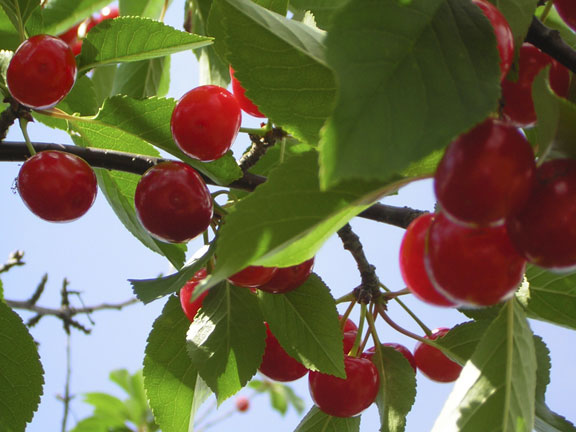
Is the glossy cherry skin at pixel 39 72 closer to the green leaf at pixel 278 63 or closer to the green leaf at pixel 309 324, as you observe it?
the green leaf at pixel 278 63

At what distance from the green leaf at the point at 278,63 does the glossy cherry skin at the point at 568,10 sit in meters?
Answer: 0.46

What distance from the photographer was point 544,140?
1015mm

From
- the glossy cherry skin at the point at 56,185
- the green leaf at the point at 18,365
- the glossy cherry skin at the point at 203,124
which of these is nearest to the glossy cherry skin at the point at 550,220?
the glossy cherry skin at the point at 203,124

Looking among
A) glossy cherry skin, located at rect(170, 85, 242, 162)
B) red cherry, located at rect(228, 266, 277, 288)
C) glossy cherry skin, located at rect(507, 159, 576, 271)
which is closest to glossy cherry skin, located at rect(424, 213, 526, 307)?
glossy cherry skin, located at rect(507, 159, 576, 271)

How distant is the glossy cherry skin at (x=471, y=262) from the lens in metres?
1.01

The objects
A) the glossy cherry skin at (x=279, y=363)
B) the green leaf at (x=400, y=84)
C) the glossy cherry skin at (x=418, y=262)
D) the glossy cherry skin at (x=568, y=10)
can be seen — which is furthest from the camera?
the glossy cherry skin at (x=279, y=363)

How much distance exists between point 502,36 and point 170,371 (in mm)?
1455

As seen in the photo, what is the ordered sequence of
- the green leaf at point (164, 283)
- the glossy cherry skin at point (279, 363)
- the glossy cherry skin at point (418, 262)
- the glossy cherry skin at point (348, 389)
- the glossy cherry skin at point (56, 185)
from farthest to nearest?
the glossy cherry skin at point (279, 363) → the glossy cherry skin at point (348, 389) → the glossy cherry skin at point (56, 185) → the green leaf at point (164, 283) → the glossy cherry skin at point (418, 262)

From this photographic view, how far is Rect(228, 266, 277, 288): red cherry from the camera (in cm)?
162

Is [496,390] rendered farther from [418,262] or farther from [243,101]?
[243,101]

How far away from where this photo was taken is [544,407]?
180cm

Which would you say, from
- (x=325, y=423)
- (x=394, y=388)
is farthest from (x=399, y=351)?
(x=325, y=423)

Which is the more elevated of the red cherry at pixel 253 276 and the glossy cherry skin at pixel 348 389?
the red cherry at pixel 253 276

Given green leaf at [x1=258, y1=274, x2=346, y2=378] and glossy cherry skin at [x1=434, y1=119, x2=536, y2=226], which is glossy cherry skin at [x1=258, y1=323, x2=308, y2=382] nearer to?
green leaf at [x1=258, y1=274, x2=346, y2=378]
